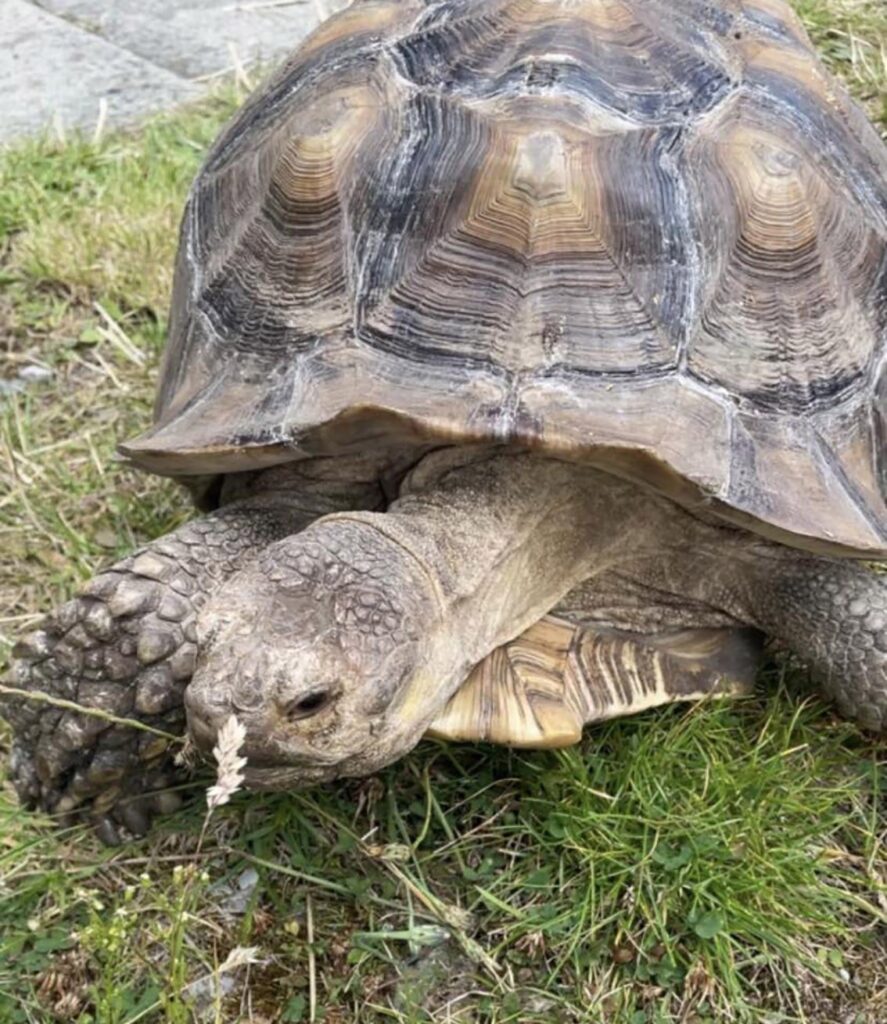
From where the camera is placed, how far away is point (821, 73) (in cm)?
304

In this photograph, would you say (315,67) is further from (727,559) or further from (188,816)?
(188,816)

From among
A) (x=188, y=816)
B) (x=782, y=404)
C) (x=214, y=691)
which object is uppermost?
(x=782, y=404)

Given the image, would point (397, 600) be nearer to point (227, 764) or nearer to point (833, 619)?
point (227, 764)

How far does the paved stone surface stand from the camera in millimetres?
5242

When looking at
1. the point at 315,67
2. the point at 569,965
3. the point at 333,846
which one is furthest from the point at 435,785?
the point at 315,67

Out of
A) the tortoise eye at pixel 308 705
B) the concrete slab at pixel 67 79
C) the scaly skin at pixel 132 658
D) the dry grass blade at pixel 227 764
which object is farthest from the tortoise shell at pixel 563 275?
the concrete slab at pixel 67 79

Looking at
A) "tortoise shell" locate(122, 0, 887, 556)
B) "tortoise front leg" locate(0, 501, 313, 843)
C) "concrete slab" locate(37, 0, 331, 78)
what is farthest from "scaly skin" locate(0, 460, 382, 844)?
"concrete slab" locate(37, 0, 331, 78)

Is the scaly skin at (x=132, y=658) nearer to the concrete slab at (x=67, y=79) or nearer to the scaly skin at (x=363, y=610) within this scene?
the scaly skin at (x=363, y=610)

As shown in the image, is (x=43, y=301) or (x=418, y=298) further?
(x=43, y=301)

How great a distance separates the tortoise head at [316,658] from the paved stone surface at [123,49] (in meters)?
3.62

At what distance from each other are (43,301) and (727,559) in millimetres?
2535

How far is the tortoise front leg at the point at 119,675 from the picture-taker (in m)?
2.42

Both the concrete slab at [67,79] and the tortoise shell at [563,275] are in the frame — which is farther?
the concrete slab at [67,79]

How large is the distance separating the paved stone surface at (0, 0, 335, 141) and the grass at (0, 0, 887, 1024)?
11.4ft
